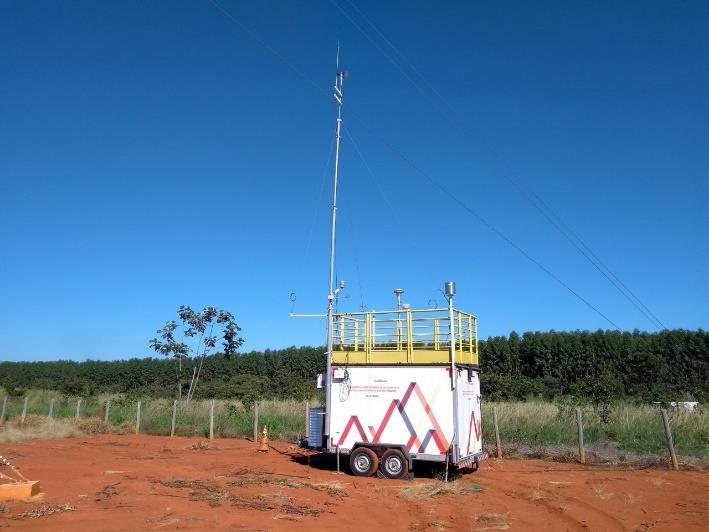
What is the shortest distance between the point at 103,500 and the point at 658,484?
12372mm

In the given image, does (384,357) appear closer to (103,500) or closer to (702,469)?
(103,500)

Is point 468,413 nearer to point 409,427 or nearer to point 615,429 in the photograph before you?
point 409,427

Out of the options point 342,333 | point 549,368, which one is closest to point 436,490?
point 342,333

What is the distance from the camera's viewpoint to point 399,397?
14617 mm

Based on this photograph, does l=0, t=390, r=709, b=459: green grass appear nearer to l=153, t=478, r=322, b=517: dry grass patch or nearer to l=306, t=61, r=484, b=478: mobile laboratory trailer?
l=306, t=61, r=484, b=478: mobile laboratory trailer

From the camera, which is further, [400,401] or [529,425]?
[529,425]

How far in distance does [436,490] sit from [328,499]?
2389mm

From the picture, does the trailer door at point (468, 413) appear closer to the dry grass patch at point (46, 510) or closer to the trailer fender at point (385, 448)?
the trailer fender at point (385, 448)

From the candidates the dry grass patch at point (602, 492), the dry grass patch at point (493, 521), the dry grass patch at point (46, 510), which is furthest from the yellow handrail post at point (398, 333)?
the dry grass patch at point (46, 510)

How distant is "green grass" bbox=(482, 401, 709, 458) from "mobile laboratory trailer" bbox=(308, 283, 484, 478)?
6.59 m

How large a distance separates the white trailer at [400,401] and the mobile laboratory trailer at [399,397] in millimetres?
24

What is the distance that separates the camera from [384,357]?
15062 mm

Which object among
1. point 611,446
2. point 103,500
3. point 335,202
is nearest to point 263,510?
point 103,500

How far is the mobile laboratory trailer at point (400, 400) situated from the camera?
1414 cm
